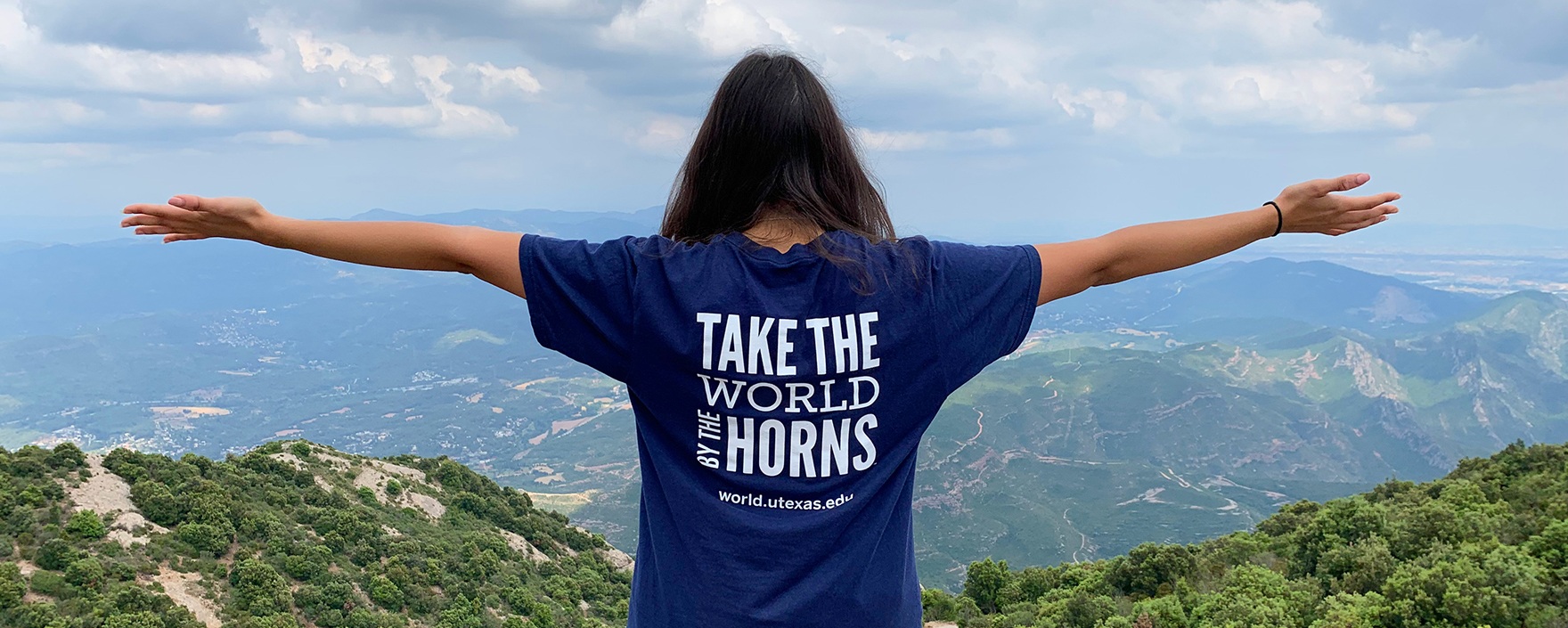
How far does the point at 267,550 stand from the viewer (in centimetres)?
3522

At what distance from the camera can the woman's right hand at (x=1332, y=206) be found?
114 inches

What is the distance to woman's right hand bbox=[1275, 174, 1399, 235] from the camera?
2900mm

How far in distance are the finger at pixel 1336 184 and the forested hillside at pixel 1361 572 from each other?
1203 centimetres

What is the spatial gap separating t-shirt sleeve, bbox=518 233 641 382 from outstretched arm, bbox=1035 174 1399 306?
4.17 ft

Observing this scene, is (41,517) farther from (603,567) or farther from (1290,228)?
(1290,228)

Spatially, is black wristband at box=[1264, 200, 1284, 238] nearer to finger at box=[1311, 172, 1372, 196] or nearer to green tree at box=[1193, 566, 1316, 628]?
finger at box=[1311, 172, 1372, 196]

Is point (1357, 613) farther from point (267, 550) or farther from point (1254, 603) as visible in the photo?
point (267, 550)

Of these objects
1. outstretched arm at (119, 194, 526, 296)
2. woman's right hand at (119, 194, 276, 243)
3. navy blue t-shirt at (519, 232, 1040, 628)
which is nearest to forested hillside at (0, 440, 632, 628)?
woman's right hand at (119, 194, 276, 243)

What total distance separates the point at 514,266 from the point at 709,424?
74cm

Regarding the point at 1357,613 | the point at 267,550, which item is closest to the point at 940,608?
the point at 1357,613

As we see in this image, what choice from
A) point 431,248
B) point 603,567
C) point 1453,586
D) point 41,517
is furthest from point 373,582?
point 431,248

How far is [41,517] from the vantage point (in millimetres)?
30172

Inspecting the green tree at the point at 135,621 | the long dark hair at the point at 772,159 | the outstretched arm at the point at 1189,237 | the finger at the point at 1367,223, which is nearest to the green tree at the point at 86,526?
the green tree at the point at 135,621

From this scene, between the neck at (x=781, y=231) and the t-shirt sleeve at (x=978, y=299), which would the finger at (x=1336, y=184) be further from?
the neck at (x=781, y=231)
